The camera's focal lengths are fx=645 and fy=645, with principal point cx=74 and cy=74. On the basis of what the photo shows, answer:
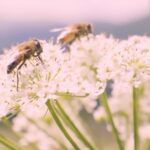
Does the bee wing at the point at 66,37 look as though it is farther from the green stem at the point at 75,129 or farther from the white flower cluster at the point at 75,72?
the green stem at the point at 75,129

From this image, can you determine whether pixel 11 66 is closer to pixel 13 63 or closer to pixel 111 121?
pixel 13 63

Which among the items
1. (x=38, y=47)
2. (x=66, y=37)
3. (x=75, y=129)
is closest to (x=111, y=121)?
(x=75, y=129)

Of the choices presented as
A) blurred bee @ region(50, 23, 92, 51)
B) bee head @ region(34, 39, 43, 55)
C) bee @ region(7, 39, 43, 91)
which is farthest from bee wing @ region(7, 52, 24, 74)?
blurred bee @ region(50, 23, 92, 51)

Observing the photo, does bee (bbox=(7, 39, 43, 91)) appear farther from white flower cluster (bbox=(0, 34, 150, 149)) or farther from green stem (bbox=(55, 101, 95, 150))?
green stem (bbox=(55, 101, 95, 150))

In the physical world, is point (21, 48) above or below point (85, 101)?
above

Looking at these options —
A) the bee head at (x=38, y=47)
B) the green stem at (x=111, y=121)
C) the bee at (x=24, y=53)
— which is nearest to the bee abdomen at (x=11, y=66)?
the bee at (x=24, y=53)

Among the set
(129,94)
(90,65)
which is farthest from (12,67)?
(129,94)

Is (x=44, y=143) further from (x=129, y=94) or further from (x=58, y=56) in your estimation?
(x=58, y=56)
